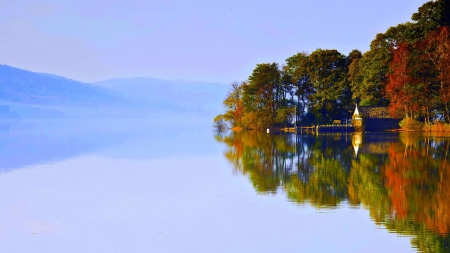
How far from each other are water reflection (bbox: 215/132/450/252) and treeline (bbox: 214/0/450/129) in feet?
83.9

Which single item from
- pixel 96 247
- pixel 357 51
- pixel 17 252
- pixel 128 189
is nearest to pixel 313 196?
pixel 128 189

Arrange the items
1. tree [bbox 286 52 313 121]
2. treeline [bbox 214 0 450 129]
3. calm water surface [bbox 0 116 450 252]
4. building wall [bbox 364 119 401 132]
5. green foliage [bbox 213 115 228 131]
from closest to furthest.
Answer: calm water surface [bbox 0 116 450 252], treeline [bbox 214 0 450 129], building wall [bbox 364 119 401 132], tree [bbox 286 52 313 121], green foliage [bbox 213 115 228 131]

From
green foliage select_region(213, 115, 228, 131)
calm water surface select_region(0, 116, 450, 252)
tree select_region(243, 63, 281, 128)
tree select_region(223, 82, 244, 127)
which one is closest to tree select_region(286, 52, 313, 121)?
tree select_region(243, 63, 281, 128)

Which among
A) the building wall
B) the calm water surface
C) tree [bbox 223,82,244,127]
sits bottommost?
the calm water surface

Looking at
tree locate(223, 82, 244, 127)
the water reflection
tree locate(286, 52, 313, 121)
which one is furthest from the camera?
tree locate(223, 82, 244, 127)

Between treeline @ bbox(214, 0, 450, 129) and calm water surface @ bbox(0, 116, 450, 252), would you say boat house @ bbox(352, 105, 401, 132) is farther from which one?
calm water surface @ bbox(0, 116, 450, 252)

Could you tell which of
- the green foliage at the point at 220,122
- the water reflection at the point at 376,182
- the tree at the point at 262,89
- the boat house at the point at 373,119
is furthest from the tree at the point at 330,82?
the water reflection at the point at 376,182

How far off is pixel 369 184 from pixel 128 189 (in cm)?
803

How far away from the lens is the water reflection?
1327 cm

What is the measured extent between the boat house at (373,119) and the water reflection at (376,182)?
32.3m

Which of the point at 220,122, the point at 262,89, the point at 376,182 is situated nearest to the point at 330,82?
the point at 262,89

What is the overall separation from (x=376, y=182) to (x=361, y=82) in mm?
47795

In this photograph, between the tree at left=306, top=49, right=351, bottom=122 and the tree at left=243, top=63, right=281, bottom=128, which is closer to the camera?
the tree at left=306, top=49, right=351, bottom=122

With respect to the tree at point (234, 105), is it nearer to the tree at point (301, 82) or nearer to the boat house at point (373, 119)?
the tree at point (301, 82)
